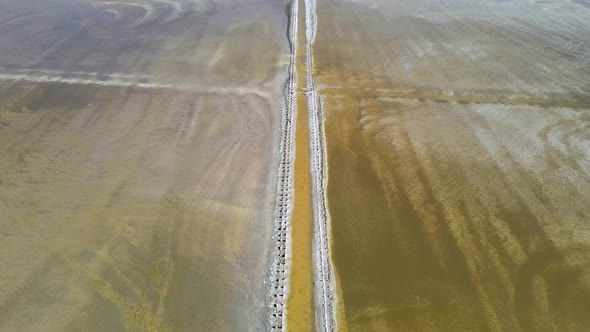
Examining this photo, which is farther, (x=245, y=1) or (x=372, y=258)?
(x=245, y=1)

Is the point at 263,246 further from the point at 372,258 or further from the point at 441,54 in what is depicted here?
the point at 441,54

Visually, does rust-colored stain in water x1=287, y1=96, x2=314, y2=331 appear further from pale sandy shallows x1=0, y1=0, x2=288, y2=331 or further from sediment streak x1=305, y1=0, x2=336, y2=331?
pale sandy shallows x1=0, y1=0, x2=288, y2=331

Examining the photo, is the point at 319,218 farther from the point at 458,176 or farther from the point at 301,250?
the point at 458,176

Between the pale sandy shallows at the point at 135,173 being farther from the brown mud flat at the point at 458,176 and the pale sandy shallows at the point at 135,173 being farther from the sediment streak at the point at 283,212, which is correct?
the brown mud flat at the point at 458,176

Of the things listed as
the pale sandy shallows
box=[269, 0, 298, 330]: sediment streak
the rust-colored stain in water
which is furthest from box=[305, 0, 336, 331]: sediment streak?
the pale sandy shallows

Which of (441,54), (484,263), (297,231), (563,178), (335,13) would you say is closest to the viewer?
(484,263)

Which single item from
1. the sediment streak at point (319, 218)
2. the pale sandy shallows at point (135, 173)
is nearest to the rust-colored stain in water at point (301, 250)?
the sediment streak at point (319, 218)

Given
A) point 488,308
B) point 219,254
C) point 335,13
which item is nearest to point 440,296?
point 488,308
